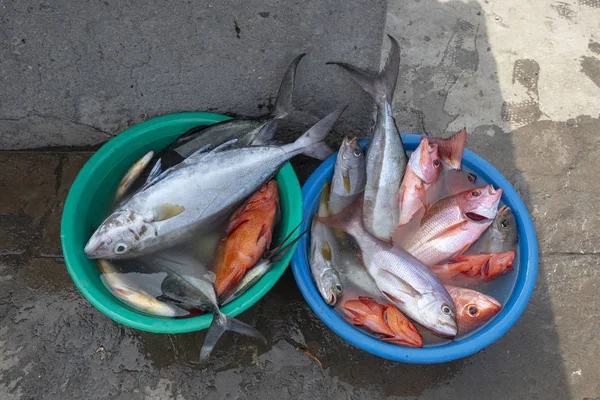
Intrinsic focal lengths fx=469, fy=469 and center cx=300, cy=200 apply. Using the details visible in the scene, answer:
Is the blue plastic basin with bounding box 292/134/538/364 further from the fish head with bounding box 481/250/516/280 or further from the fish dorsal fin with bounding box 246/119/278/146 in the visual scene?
the fish dorsal fin with bounding box 246/119/278/146

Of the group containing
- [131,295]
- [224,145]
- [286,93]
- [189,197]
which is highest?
[286,93]

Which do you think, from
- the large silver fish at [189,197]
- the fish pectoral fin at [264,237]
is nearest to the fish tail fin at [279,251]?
the fish pectoral fin at [264,237]

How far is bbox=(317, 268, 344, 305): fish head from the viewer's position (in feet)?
7.63

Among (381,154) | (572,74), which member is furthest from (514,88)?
(381,154)

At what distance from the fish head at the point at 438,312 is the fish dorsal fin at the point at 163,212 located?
4.12ft

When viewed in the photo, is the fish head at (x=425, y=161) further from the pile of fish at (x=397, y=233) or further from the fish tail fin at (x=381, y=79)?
the fish tail fin at (x=381, y=79)

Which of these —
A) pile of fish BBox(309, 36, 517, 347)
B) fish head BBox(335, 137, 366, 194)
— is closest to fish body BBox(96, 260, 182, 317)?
pile of fish BBox(309, 36, 517, 347)

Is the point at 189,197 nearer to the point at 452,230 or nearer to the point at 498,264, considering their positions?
the point at 452,230

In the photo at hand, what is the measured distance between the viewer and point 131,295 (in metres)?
2.22

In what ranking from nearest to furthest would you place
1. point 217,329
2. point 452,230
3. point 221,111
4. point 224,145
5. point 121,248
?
point 217,329
point 121,248
point 224,145
point 452,230
point 221,111

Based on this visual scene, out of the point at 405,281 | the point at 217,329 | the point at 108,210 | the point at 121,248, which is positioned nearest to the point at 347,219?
the point at 405,281

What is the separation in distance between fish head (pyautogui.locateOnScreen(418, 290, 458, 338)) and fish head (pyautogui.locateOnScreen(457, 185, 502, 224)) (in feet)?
1.52

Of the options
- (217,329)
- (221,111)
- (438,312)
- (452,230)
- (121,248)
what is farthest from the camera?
(221,111)

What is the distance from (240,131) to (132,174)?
0.60m
